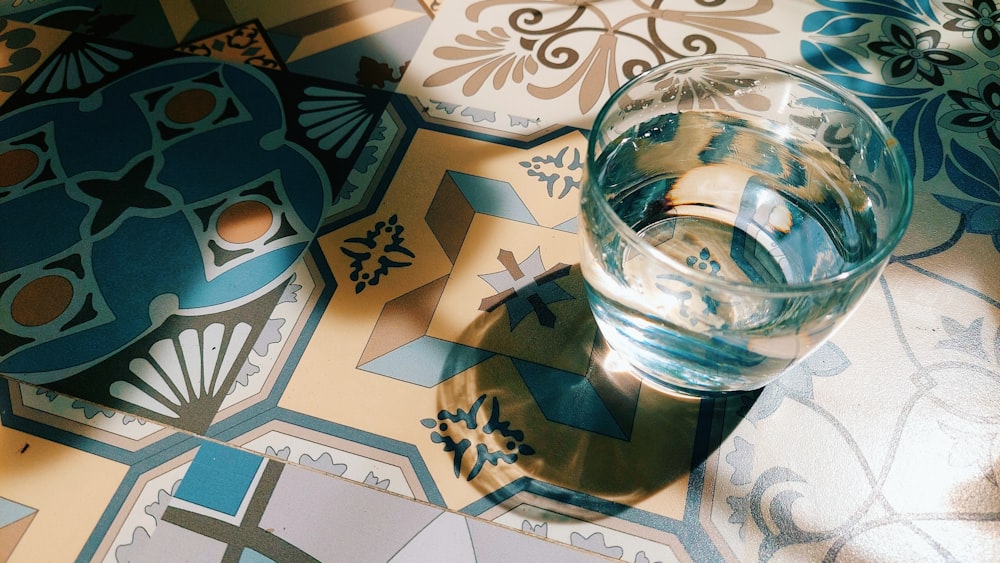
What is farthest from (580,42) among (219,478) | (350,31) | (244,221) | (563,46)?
(219,478)

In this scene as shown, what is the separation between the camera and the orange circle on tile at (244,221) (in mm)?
454

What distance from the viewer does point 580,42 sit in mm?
557

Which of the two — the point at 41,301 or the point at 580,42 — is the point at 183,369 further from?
the point at 580,42

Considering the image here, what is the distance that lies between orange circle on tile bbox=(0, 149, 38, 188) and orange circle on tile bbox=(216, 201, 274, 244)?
0.15m

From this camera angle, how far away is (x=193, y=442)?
0.38 metres

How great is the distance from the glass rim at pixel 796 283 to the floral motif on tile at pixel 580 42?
6.5 inches

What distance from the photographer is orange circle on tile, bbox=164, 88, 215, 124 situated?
0.51 m

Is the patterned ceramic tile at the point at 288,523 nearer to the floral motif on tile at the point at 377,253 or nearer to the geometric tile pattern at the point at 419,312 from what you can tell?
the geometric tile pattern at the point at 419,312

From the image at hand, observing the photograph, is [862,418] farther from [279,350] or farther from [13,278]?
[13,278]

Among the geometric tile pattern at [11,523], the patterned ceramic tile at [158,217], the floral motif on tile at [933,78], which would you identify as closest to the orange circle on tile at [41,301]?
the patterned ceramic tile at [158,217]

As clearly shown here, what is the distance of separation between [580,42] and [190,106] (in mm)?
298

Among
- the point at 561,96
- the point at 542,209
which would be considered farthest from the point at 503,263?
the point at 561,96

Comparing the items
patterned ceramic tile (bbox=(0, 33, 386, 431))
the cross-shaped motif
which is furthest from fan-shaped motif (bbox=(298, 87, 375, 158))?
the cross-shaped motif

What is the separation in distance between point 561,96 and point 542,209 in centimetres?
11
